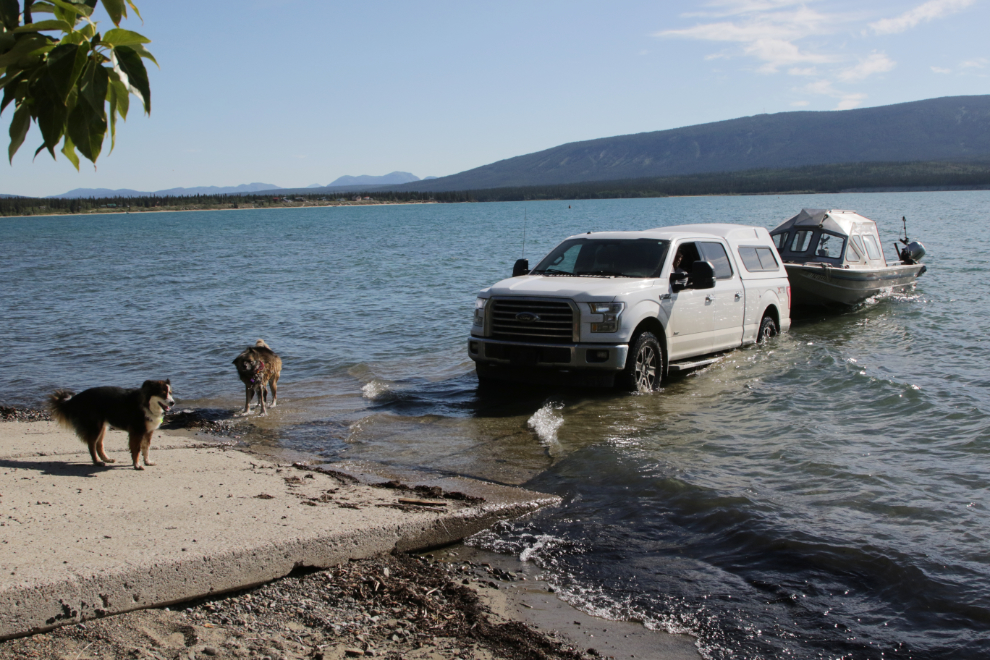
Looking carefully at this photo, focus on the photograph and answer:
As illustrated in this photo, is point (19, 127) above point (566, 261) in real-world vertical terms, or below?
above

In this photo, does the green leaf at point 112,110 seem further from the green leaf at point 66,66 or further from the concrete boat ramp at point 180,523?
the concrete boat ramp at point 180,523

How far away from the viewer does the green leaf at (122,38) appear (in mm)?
1810

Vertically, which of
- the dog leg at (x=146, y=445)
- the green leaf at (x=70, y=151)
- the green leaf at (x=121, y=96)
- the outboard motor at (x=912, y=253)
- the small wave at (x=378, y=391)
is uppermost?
the green leaf at (x=121, y=96)

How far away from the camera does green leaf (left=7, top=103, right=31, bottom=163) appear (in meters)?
1.89

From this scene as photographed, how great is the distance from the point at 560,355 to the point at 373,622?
223 inches

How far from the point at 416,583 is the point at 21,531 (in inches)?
90.4

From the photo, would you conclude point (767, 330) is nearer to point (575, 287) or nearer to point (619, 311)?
point (619, 311)

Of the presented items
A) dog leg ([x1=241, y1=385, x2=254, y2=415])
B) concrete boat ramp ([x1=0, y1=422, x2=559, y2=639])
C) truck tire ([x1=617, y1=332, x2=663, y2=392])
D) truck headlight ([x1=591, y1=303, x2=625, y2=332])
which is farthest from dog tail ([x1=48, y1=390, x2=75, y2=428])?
truck tire ([x1=617, y1=332, x2=663, y2=392])

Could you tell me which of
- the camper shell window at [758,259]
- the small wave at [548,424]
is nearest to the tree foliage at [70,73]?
the small wave at [548,424]

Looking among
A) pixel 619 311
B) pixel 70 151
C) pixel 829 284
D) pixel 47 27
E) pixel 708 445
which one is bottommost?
pixel 708 445

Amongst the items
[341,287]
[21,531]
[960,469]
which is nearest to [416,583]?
[21,531]

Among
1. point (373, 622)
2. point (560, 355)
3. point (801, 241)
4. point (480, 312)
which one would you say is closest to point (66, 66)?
point (373, 622)

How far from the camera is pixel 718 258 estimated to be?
1166 cm

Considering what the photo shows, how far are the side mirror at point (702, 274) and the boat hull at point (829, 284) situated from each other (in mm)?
8252
